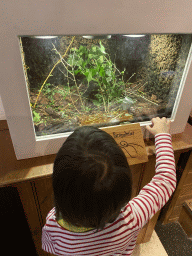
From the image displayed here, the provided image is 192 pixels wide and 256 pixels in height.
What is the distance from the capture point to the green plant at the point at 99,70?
615 mm

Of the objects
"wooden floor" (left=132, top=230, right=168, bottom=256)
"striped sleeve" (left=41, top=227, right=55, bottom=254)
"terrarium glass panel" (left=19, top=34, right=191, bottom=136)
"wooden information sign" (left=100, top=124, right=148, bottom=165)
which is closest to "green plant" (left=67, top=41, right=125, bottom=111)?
"terrarium glass panel" (left=19, top=34, right=191, bottom=136)

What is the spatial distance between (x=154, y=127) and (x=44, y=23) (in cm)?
58

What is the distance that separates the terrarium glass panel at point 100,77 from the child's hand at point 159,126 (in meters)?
0.05

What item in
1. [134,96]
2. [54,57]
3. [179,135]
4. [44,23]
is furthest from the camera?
[179,135]

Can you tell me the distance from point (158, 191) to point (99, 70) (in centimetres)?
49

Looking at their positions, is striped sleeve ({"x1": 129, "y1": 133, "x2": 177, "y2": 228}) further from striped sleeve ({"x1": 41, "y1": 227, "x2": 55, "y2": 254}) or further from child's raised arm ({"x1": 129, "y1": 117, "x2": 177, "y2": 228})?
striped sleeve ({"x1": 41, "y1": 227, "x2": 55, "y2": 254})

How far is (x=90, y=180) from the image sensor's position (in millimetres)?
420

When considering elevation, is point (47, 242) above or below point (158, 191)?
below

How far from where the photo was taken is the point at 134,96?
2.62 feet

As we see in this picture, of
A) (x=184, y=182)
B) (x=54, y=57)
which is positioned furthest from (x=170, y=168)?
(x=184, y=182)

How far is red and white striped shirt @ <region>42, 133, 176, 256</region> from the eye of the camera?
21.9 inches

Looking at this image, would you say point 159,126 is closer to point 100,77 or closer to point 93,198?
point 100,77

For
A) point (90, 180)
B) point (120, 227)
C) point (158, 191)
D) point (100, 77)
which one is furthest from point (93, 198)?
point (100, 77)

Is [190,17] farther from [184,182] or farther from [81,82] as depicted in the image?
[184,182]
